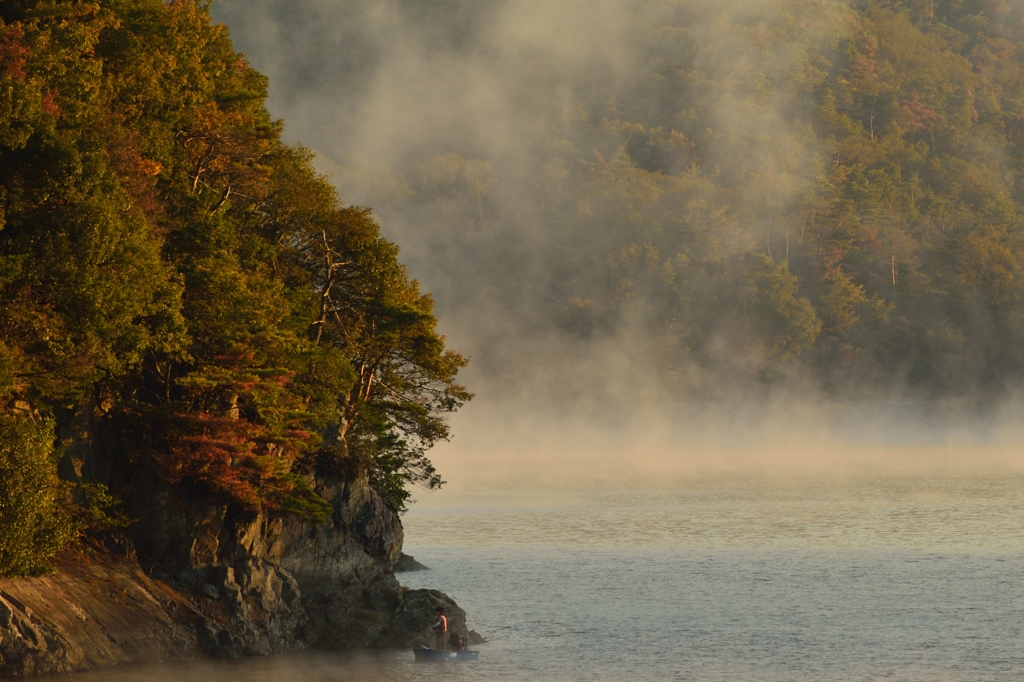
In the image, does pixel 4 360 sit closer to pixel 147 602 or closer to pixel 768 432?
pixel 147 602

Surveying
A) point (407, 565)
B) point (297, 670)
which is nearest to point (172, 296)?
point (297, 670)

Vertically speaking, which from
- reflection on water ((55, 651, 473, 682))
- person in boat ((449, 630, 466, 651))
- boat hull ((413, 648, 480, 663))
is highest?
person in boat ((449, 630, 466, 651))

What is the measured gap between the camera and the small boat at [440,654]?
39594mm

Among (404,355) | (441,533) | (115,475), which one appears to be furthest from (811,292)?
(115,475)

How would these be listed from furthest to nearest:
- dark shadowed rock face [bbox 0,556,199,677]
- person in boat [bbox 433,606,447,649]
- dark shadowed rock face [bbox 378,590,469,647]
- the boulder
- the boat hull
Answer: the boulder, dark shadowed rock face [bbox 378,590,469,647], person in boat [bbox 433,606,447,649], the boat hull, dark shadowed rock face [bbox 0,556,199,677]

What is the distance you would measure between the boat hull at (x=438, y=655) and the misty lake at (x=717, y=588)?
45 centimetres

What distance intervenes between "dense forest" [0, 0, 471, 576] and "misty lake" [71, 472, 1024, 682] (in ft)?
21.4

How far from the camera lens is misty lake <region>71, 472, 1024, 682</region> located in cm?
3906

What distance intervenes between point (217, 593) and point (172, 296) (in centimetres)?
968

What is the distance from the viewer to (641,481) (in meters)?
118

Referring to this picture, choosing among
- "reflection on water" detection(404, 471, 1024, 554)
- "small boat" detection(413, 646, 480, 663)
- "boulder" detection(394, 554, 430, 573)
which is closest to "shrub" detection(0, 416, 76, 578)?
"small boat" detection(413, 646, 480, 663)

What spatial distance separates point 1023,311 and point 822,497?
328ft

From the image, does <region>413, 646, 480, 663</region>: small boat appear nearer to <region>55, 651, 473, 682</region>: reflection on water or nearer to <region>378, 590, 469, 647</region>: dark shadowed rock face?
→ <region>55, 651, 473, 682</region>: reflection on water

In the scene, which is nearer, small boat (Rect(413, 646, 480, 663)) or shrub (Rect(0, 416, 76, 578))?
shrub (Rect(0, 416, 76, 578))
